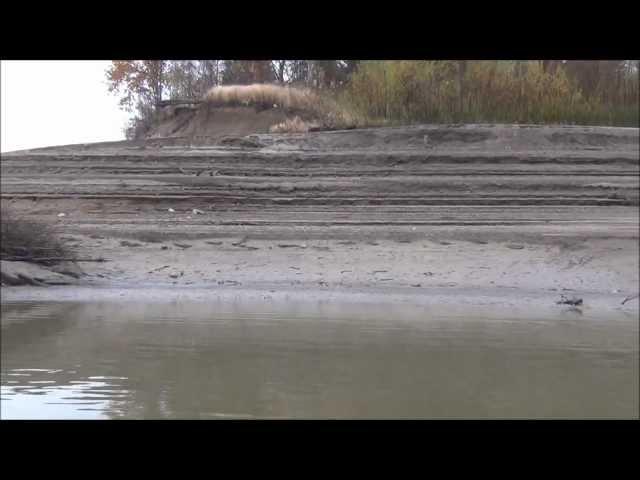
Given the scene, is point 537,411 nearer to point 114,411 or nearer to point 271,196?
point 114,411

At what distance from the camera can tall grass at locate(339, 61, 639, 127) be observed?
13.1 metres

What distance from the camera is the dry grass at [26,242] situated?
8.91 metres

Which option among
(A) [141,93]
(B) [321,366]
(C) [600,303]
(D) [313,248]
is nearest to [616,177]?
(C) [600,303]

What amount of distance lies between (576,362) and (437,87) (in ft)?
30.2

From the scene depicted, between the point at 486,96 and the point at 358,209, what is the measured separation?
397 cm

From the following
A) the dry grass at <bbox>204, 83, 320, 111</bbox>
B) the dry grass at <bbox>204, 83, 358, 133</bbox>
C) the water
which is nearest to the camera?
the water

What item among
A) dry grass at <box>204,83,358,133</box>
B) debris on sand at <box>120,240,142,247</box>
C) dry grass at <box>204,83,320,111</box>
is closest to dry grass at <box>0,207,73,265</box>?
debris on sand at <box>120,240,142,247</box>

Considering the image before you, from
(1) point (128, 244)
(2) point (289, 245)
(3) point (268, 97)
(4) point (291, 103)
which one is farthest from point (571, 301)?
(3) point (268, 97)

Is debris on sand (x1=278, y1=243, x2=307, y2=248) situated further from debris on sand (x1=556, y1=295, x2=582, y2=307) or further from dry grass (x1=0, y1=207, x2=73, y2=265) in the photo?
debris on sand (x1=556, y1=295, x2=582, y2=307)

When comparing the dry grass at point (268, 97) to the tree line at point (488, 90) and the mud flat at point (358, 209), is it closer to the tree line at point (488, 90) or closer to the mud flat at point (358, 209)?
the tree line at point (488, 90)

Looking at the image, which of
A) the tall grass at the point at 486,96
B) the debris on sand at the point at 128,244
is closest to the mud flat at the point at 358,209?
the debris on sand at the point at 128,244

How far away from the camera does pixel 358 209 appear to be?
443 inches

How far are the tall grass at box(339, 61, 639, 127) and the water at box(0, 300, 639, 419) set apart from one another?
6.48 m

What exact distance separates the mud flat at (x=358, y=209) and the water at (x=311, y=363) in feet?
5.67
